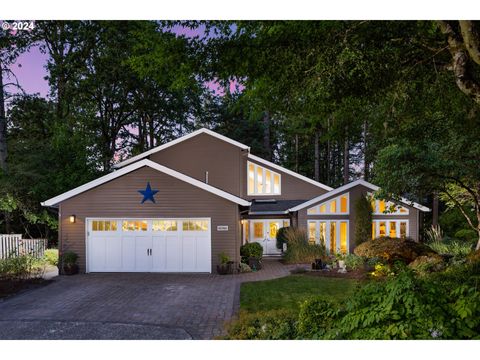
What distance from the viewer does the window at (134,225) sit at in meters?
11.2

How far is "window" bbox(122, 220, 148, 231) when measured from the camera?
36.8ft

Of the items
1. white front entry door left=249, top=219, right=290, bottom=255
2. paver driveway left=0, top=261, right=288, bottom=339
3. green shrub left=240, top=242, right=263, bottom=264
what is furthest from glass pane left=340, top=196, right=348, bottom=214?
paver driveway left=0, top=261, right=288, bottom=339

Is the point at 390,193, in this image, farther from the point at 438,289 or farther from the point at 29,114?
the point at 29,114

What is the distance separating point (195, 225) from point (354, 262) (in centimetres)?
Answer: 508

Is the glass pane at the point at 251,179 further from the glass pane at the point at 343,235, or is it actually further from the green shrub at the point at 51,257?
the green shrub at the point at 51,257

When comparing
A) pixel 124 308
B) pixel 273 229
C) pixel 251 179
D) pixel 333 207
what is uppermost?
pixel 251 179

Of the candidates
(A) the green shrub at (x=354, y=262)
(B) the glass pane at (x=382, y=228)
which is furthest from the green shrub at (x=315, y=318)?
(B) the glass pane at (x=382, y=228)

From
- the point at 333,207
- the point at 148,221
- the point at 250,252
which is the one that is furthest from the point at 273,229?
the point at 148,221

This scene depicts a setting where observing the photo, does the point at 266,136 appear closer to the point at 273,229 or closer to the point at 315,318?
the point at 273,229

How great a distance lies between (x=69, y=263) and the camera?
→ 430 inches

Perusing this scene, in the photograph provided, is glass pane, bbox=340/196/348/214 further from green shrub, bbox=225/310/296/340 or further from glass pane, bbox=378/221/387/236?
green shrub, bbox=225/310/296/340

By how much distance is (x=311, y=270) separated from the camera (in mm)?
11391
